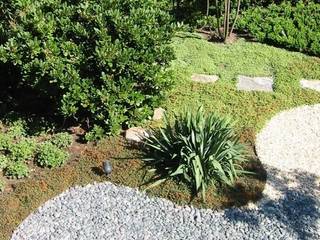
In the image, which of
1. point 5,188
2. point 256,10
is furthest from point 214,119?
point 256,10

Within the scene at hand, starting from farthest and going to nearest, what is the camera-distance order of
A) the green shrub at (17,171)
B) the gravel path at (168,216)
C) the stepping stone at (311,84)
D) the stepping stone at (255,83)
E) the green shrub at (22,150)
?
the stepping stone at (311,84) → the stepping stone at (255,83) → the green shrub at (22,150) → the green shrub at (17,171) → the gravel path at (168,216)

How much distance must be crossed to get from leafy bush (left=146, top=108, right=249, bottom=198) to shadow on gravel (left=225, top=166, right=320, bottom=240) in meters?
0.54

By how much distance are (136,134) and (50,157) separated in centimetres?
143

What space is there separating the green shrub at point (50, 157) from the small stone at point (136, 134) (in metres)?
1.03

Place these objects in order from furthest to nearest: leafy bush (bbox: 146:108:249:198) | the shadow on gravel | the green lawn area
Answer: the green lawn area
leafy bush (bbox: 146:108:249:198)
the shadow on gravel

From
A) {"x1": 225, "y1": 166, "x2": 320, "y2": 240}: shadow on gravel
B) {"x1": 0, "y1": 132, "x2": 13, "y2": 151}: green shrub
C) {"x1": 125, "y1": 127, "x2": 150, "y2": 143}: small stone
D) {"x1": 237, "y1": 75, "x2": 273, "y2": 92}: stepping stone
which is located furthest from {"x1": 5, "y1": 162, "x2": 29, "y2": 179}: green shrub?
{"x1": 237, "y1": 75, "x2": 273, "y2": 92}: stepping stone

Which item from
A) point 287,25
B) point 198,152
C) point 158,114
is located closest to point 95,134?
point 158,114

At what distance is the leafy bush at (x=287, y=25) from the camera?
1124cm

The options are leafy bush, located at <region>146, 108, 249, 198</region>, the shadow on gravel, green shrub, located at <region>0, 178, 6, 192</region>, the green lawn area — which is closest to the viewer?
the shadow on gravel

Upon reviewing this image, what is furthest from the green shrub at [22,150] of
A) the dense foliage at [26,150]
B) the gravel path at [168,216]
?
the gravel path at [168,216]

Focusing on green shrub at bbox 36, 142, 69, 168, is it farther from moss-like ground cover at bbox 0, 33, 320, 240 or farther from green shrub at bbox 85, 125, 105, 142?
green shrub at bbox 85, 125, 105, 142

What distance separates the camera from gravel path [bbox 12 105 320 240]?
695 cm

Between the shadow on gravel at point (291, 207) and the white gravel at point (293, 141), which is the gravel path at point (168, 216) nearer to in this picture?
the shadow on gravel at point (291, 207)

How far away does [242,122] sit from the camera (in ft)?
29.5
